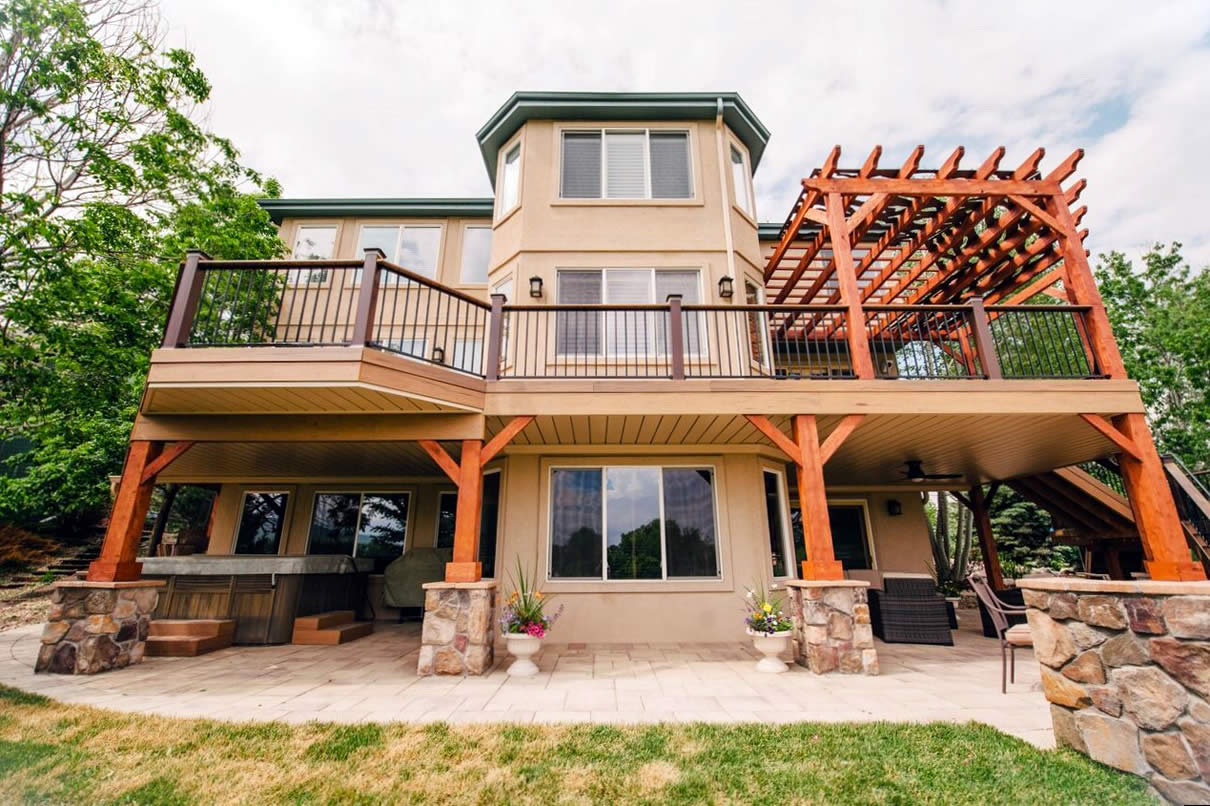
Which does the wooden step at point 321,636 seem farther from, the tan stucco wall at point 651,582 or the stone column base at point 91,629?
the tan stucco wall at point 651,582

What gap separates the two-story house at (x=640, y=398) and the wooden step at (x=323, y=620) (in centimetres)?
23

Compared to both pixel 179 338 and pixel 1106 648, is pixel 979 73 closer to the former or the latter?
pixel 1106 648

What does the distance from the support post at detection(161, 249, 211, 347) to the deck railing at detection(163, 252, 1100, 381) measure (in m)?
0.01

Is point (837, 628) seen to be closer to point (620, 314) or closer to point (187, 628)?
point (620, 314)

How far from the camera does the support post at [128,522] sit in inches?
200

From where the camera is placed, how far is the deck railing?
16.9 feet

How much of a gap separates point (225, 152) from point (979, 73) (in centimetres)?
1300

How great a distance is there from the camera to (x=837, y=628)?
4.95 m

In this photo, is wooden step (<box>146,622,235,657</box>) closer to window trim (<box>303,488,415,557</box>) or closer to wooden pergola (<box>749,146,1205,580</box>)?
window trim (<box>303,488,415,557</box>)

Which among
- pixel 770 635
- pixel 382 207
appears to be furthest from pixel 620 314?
pixel 382 207

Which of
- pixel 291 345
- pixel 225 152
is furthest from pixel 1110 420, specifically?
pixel 225 152

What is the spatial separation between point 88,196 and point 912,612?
1277cm

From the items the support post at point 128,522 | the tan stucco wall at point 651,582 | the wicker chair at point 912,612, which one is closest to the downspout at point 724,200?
the tan stucco wall at point 651,582

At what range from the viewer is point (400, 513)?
29.7 ft
